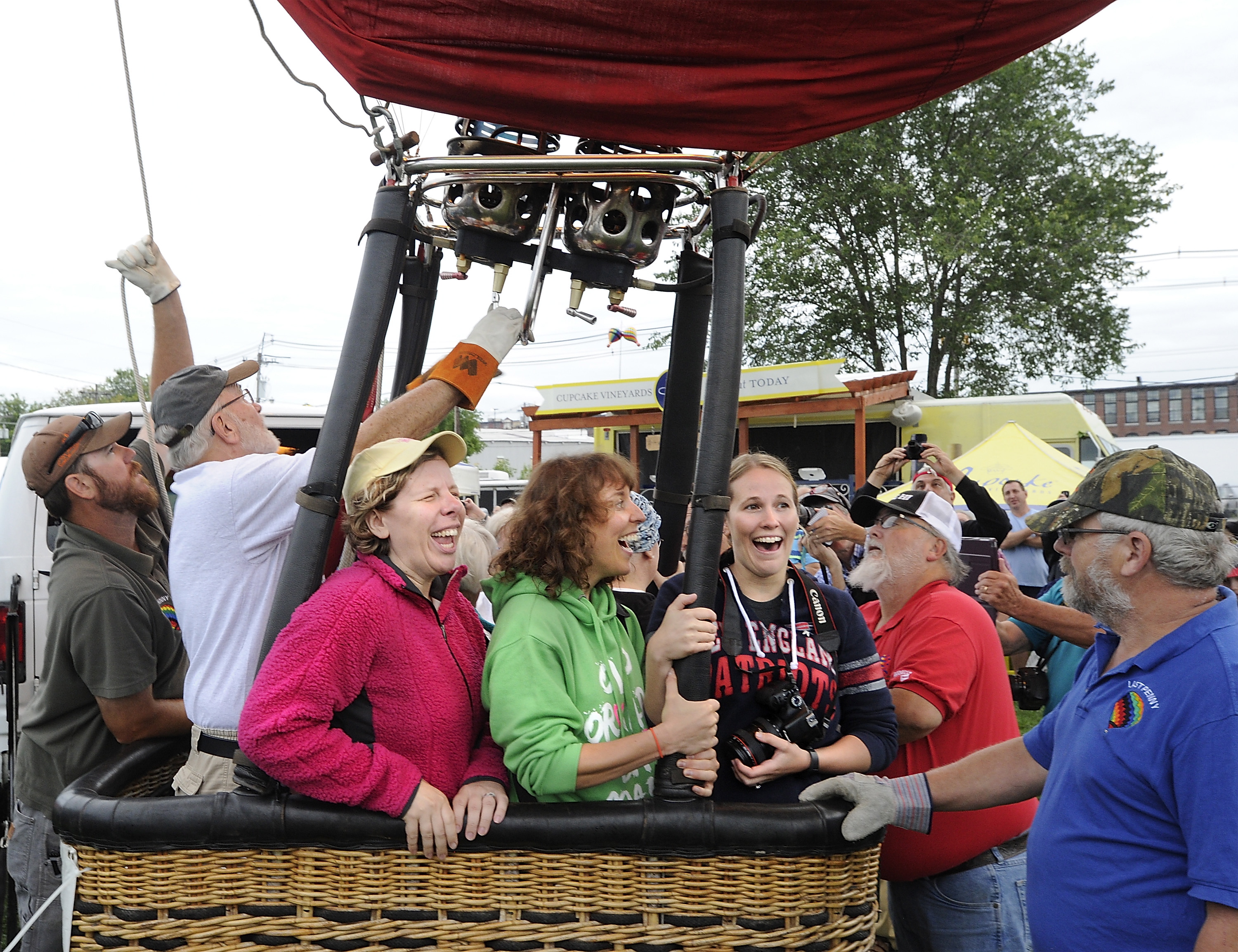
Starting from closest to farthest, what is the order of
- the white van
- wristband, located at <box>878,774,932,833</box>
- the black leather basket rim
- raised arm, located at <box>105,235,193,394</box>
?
1. the black leather basket rim
2. wristband, located at <box>878,774,932,833</box>
3. raised arm, located at <box>105,235,193,394</box>
4. the white van

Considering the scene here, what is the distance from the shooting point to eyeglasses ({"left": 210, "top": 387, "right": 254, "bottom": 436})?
2264 millimetres

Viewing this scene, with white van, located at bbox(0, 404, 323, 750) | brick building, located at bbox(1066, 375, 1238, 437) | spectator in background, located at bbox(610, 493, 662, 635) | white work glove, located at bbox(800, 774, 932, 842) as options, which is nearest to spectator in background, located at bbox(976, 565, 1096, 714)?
spectator in background, located at bbox(610, 493, 662, 635)

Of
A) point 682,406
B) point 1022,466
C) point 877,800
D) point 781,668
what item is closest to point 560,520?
point 781,668

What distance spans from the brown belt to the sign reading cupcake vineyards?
10.9 meters

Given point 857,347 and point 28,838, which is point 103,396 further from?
point 28,838

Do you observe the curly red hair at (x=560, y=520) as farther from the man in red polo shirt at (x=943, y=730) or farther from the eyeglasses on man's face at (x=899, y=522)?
the eyeglasses on man's face at (x=899, y=522)

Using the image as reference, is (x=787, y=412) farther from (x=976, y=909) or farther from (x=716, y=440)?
(x=716, y=440)

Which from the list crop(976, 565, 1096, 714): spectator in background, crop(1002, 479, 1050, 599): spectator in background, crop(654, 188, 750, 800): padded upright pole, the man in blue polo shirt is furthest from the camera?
crop(1002, 479, 1050, 599): spectator in background

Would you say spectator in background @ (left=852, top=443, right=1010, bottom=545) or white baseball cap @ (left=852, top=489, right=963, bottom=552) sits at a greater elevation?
spectator in background @ (left=852, top=443, right=1010, bottom=545)

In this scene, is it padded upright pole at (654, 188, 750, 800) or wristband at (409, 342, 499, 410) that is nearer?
padded upright pole at (654, 188, 750, 800)

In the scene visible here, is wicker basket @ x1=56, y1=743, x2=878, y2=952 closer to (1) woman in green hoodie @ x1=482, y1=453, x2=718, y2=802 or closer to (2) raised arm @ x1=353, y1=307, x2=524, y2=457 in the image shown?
(1) woman in green hoodie @ x1=482, y1=453, x2=718, y2=802

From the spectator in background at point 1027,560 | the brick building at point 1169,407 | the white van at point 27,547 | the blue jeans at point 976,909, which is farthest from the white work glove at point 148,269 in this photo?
the brick building at point 1169,407

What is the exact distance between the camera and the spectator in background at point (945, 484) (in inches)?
182

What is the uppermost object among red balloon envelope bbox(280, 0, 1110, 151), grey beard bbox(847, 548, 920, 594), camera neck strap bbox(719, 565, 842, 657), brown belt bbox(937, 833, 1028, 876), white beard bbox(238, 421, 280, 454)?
red balloon envelope bbox(280, 0, 1110, 151)
